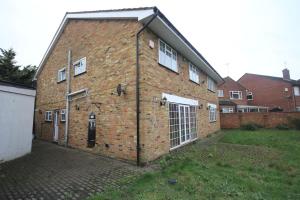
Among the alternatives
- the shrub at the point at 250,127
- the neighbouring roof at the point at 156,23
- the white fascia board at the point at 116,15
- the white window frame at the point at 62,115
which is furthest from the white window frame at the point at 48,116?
the shrub at the point at 250,127

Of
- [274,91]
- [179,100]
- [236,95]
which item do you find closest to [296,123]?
[179,100]

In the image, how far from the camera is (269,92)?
1305 inches

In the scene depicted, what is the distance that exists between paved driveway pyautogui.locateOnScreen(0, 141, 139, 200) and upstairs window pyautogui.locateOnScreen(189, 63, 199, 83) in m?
7.20

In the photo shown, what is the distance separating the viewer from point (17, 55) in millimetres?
20016

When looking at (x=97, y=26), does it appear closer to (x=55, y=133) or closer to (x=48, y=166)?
(x=48, y=166)

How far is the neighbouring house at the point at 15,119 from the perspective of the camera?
272 inches

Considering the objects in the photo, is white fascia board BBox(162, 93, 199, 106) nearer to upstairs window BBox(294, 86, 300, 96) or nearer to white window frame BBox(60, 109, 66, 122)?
white window frame BBox(60, 109, 66, 122)

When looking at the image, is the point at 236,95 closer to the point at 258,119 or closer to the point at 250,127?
the point at 258,119

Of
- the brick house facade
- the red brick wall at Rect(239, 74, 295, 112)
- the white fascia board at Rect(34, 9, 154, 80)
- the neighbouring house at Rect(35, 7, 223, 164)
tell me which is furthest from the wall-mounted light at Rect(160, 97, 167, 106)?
the red brick wall at Rect(239, 74, 295, 112)

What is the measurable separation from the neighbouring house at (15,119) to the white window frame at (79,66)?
98.7 inches

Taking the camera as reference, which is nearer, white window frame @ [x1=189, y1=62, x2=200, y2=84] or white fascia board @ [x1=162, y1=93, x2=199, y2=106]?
white fascia board @ [x1=162, y1=93, x2=199, y2=106]

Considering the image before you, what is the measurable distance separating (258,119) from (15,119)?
2068cm

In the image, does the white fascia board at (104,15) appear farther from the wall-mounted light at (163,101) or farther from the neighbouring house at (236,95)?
the neighbouring house at (236,95)

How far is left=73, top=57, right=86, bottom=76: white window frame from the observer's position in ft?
31.1
